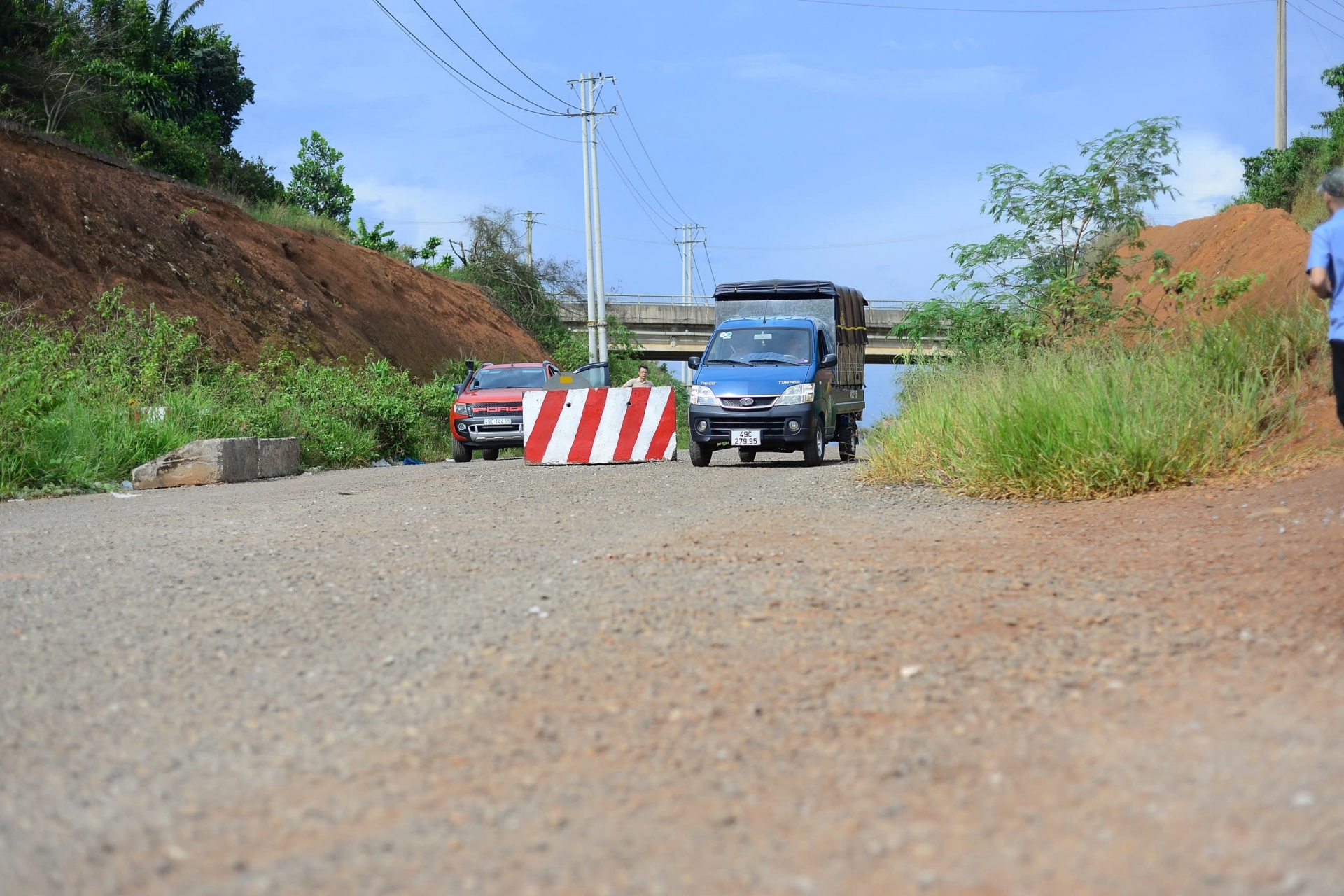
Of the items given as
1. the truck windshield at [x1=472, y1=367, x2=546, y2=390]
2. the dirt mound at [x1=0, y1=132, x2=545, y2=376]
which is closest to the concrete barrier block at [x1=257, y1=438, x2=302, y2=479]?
the dirt mound at [x1=0, y1=132, x2=545, y2=376]

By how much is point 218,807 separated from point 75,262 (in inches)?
957

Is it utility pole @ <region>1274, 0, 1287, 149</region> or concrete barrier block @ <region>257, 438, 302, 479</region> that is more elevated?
utility pole @ <region>1274, 0, 1287, 149</region>

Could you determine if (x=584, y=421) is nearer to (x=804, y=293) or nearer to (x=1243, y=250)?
(x=804, y=293)

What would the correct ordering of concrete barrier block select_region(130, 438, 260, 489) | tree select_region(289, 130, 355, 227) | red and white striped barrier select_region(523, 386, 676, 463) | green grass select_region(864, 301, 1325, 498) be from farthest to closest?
tree select_region(289, 130, 355, 227), red and white striped barrier select_region(523, 386, 676, 463), concrete barrier block select_region(130, 438, 260, 489), green grass select_region(864, 301, 1325, 498)

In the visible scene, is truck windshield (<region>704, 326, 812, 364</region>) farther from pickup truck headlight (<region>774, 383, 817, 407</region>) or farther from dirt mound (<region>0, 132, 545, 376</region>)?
dirt mound (<region>0, 132, 545, 376</region>)

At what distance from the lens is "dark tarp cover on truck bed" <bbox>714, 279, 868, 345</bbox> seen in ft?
70.7

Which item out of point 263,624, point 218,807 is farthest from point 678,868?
point 263,624

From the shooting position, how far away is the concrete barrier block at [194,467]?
A: 13.8m

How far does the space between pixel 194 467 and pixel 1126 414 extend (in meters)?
Result: 10.3

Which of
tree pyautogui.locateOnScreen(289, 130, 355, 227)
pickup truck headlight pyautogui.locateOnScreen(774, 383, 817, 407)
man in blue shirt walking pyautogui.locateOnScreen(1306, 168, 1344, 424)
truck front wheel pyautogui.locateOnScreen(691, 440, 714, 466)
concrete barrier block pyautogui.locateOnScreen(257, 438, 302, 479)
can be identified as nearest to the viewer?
man in blue shirt walking pyautogui.locateOnScreen(1306, 168, 1344, 424)

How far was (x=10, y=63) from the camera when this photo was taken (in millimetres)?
29797

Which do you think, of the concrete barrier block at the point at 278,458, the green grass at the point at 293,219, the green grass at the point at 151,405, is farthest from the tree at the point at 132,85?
the concrete barrier block at the point at 278,458

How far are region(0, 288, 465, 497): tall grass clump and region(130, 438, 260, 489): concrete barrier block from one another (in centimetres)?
49

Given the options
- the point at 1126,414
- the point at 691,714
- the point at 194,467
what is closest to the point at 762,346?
the point at 194,467
